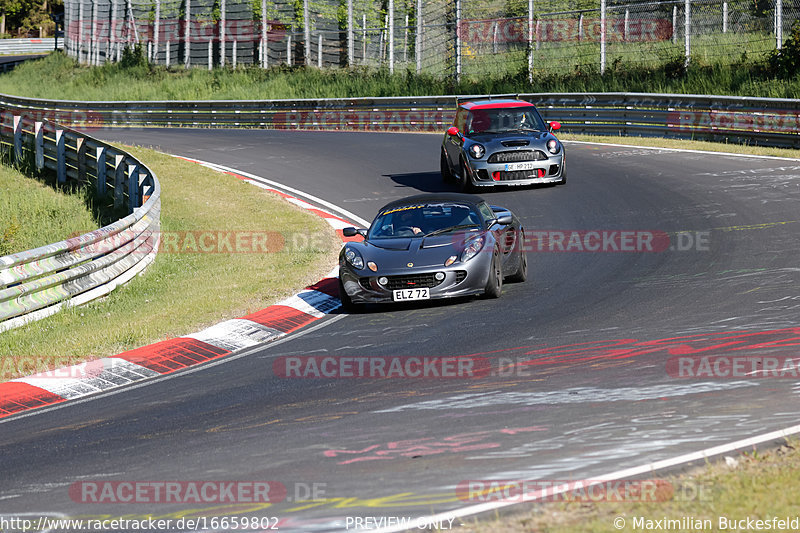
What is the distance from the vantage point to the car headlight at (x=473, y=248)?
1172 cm

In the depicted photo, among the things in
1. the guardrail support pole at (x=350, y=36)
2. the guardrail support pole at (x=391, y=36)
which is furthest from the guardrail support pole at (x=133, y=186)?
the guardrail support pole at (x=350, y=36)

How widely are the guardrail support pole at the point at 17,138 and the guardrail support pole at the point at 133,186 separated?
8.97 m

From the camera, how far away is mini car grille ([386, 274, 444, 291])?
11641mm

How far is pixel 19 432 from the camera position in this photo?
7.86 meters

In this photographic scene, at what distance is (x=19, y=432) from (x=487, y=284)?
5.50 meters

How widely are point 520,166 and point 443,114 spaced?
37.9ft

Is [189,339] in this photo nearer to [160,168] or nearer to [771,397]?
[771,397]

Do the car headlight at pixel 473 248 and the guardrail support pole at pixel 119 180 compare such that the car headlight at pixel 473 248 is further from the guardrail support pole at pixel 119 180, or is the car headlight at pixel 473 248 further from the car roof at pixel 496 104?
the guardrail support pole at pixel 119 180

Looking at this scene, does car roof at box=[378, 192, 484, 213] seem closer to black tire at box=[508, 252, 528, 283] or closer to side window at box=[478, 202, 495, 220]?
side window at box=[478, 202, 495, 220]

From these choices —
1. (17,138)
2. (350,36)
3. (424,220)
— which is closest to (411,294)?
(424,220)

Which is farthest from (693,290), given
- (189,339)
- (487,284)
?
(189,339)

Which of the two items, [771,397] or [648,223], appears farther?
[648,223]

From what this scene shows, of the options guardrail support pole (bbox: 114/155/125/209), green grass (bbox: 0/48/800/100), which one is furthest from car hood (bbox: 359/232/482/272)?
green grass (bbox: 0/48/800/100)

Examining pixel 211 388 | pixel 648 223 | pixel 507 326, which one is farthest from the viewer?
pixel 648 223
